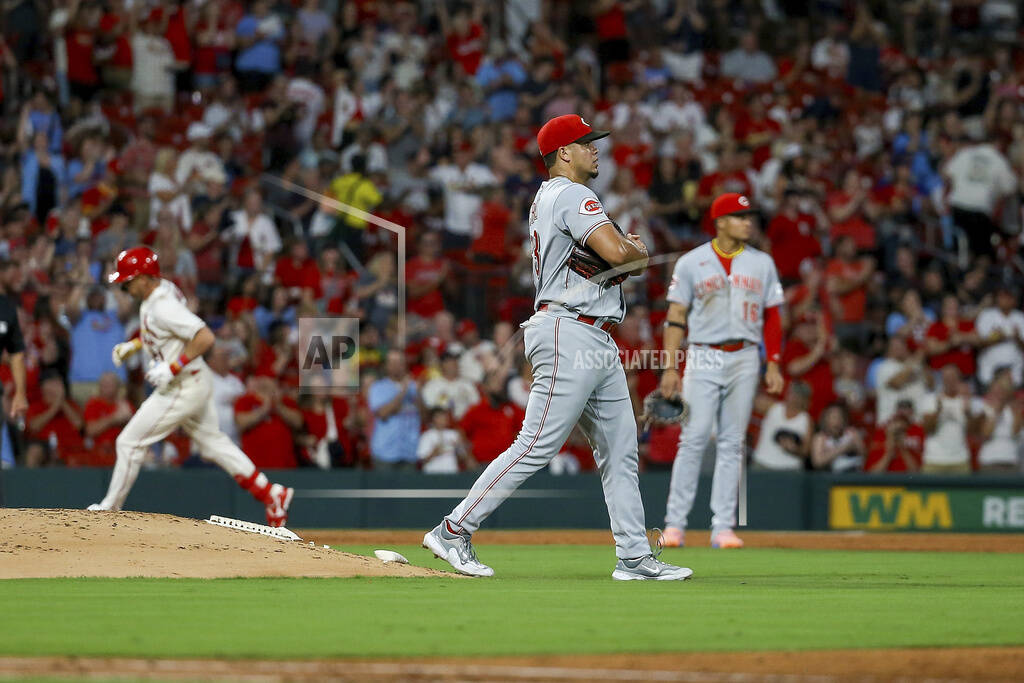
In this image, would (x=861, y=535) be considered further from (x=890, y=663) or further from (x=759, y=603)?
(x=890, y=663)

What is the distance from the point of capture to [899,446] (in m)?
16.6

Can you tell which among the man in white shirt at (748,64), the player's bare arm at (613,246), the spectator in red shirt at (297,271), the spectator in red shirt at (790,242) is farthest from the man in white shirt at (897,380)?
the player's bare arm at (613,246)

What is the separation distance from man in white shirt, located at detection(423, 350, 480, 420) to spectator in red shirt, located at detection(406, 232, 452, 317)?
134cm

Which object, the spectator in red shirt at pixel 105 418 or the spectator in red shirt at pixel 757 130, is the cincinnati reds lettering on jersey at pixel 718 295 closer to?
the spectator in red shirt at pixel 105 418

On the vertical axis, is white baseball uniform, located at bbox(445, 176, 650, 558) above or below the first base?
above

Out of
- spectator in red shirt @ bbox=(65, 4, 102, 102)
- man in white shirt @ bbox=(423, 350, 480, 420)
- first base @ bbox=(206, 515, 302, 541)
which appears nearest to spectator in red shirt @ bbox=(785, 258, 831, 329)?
man in white shirt @ bbox=(423, 350, 480, 420)

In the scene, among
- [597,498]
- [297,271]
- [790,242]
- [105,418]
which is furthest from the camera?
[790,242]

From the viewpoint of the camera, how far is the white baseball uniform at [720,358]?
11805mm

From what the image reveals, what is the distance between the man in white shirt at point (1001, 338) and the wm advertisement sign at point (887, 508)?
7.74ft

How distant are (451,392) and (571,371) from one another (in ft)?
28.1

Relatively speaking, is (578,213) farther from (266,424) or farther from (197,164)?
(197,164)

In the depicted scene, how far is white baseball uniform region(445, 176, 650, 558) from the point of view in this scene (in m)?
7.99

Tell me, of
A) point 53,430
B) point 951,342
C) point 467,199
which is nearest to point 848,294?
point 951,342

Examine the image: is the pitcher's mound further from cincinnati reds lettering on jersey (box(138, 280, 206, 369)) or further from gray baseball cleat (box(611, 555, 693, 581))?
cincinnati reds lettering on jersey (box(138, 280, 206, 369))
